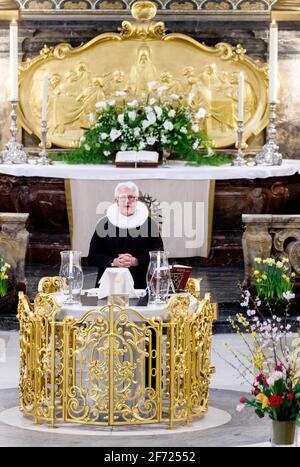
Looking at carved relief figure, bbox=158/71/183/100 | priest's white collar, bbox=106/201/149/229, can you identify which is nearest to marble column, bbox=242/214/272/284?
priest's white collar, bbox=106/201/149/229

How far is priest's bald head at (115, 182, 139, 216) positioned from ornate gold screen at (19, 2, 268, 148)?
6.36 m

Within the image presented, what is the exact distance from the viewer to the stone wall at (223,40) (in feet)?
56.9

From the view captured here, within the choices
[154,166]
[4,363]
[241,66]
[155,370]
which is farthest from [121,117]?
[155,370]

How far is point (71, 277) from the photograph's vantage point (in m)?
10.4

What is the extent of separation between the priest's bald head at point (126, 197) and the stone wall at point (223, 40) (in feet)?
21.4

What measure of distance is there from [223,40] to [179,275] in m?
7.18

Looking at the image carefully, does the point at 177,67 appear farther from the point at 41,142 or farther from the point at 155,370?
the point at 155,370

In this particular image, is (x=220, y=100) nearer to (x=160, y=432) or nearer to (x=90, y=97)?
(x=90, y=97)

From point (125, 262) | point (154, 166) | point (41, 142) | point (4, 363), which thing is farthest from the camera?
point (41, 142)

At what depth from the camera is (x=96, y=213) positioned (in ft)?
53.5

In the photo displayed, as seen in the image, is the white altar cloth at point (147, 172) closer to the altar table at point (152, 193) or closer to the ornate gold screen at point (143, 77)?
the altar table at point (152, 193)

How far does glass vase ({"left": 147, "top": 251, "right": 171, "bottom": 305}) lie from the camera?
10.3 metres

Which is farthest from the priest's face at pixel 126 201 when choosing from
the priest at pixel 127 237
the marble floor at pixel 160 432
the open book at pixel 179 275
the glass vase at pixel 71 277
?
the marble floor at pixel 160 432

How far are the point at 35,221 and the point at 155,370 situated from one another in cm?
674
